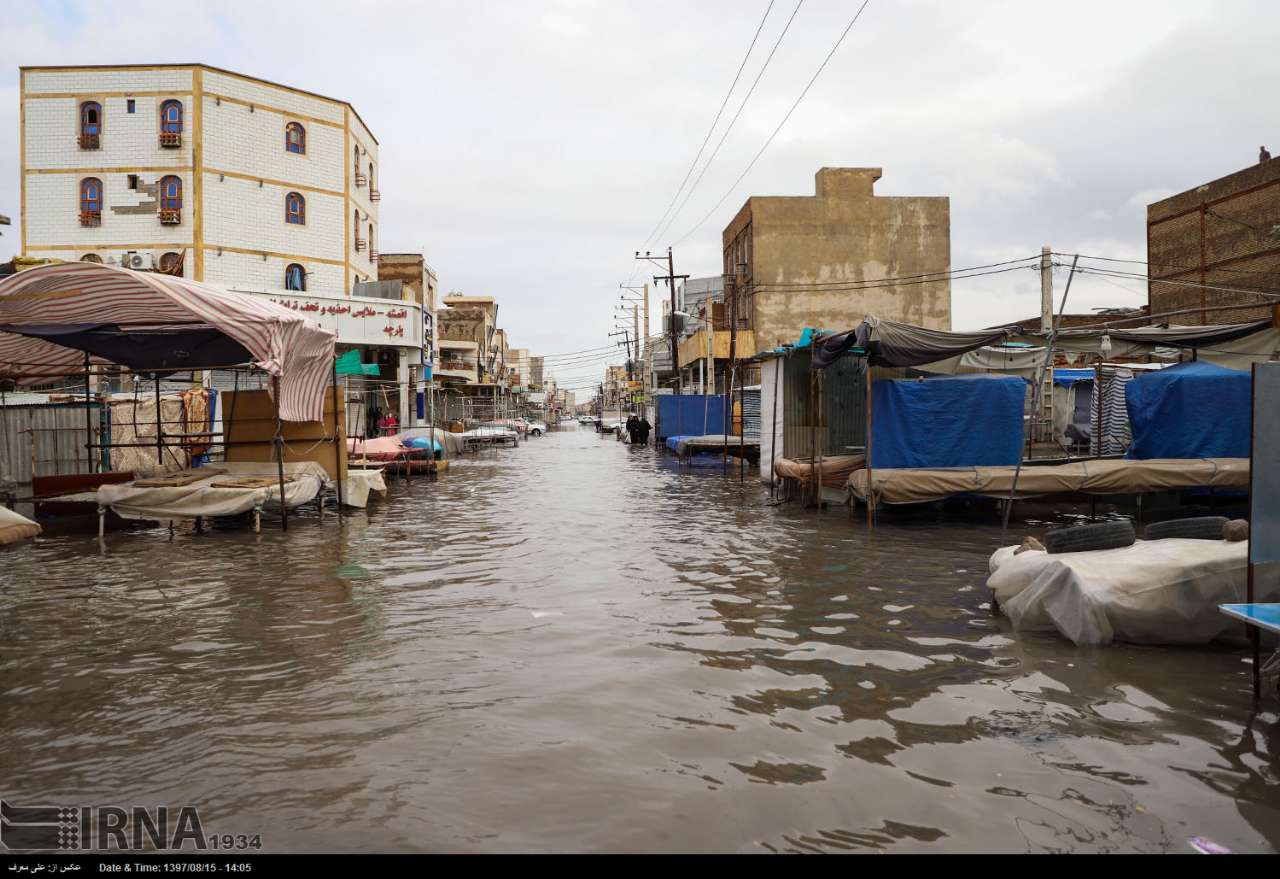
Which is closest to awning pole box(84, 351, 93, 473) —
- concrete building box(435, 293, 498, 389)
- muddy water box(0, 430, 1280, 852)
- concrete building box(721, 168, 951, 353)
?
muddy water box(0, 430, 1280, 852)

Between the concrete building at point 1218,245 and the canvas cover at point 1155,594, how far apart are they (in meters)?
28.9

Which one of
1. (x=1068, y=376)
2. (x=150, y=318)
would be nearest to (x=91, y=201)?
(x=150, y=318)

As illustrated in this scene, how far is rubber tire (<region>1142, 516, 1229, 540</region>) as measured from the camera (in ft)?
23.7

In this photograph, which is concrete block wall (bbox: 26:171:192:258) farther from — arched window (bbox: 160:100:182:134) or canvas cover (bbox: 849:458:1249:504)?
canvas cover (bbox: 849:458:1249:504)

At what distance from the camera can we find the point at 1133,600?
6.34 meters

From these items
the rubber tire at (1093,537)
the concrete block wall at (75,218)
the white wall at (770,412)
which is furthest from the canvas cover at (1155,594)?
the concrete block wall at (75,218)

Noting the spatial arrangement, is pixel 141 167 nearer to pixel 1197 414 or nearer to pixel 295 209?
pixel 295 209

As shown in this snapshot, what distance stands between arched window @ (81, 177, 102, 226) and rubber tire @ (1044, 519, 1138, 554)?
40266mm

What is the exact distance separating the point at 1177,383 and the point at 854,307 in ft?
102

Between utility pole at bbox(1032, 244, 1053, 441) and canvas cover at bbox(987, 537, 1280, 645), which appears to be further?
utility pole at bbox(1032, 244, 1053, 441)

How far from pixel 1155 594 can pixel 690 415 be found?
→ 1264 inches
